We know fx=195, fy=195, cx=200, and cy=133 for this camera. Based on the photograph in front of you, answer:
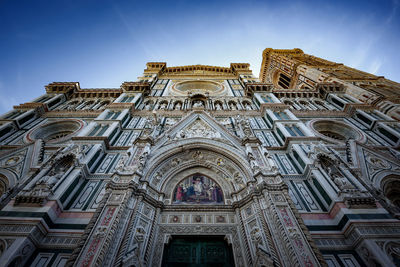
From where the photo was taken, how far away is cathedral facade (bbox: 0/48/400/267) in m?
4.99

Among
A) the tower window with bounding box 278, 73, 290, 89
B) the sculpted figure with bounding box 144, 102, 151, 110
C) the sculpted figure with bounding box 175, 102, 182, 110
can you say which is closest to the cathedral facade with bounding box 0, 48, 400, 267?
the sculpted figure with bounding box 144, 102, 151, 110

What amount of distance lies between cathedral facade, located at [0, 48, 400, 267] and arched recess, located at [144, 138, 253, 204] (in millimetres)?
48

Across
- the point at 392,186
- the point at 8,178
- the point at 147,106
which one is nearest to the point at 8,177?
the point at 8,178

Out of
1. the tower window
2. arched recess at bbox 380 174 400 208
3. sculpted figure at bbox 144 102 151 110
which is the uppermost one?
the tower window

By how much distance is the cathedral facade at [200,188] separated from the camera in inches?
196

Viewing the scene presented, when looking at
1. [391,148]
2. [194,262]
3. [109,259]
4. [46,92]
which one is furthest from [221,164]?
[46,92]

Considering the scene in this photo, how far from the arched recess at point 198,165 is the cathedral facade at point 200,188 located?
5 cm

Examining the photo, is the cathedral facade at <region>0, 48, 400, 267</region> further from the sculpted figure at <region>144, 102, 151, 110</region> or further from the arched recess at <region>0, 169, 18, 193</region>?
the sculpted figure at <region>144, 102, 151, 110</region>

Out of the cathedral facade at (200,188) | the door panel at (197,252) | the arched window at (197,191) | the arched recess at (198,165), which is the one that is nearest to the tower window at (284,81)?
the cathedral facade at (200,188)

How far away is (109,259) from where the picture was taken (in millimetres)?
4551

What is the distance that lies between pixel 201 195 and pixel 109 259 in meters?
3.81

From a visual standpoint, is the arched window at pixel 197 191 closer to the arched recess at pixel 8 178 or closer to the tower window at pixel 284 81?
the arched recess at pixel 8 178

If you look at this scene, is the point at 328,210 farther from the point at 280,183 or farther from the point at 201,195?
the point at 201,195

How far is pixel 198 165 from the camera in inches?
349
